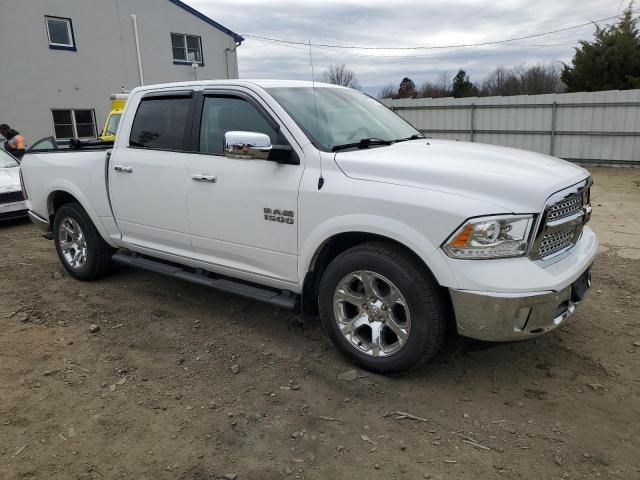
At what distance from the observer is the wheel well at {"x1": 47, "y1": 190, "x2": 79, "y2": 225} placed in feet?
18.3

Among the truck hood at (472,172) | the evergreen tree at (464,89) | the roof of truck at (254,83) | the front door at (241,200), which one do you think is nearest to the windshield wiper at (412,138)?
the truck hood at (472,172)

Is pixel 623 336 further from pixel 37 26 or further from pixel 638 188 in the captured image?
pixel 37 26

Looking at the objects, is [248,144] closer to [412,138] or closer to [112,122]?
[412,138]

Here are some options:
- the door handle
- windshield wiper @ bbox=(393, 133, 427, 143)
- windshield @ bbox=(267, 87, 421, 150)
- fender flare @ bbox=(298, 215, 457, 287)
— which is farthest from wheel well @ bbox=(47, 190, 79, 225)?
windshield wiper @ bbox=(393, 133, 427, 143)

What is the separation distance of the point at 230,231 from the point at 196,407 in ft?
4.38

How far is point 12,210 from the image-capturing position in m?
8.91

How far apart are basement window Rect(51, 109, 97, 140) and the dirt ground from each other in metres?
16.3

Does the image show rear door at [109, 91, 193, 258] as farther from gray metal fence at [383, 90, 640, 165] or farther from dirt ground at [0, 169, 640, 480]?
gray metal fence at [383, 90, 640, 165]

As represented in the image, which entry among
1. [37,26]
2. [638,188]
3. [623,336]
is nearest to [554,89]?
[638,188]

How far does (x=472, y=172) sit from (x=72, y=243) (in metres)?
4.40

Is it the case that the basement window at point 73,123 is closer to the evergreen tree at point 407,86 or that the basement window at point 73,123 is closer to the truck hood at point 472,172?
the truck hood at point 472,172

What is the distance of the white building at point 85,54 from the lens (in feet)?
56.9

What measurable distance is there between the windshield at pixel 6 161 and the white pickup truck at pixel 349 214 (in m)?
6.06

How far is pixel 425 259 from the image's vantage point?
3.05 metres
